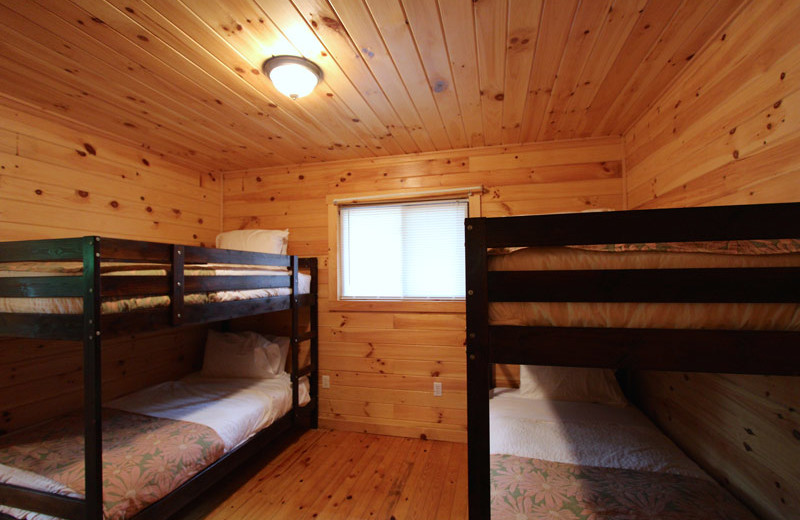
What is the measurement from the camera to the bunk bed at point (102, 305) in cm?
118

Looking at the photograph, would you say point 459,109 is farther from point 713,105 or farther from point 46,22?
point 46,22

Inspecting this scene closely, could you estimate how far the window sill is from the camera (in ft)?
8.14

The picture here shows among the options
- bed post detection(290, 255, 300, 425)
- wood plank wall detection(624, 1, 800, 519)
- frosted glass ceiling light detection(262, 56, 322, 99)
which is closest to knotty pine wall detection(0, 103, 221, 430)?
bed post detection(290, 255, 300, 425)

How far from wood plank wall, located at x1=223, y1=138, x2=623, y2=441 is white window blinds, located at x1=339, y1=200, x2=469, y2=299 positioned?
6.1 inches

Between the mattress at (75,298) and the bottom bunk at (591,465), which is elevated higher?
the mattress at (75,298)

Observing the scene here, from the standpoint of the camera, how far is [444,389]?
2496 millimetres

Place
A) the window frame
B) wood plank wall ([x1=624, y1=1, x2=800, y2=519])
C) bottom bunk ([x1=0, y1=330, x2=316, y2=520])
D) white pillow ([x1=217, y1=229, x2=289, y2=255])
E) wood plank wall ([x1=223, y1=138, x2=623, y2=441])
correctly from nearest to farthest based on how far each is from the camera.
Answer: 1. wood plank wall ([x1=624, y1=1, x2=800, y2=519])
2. bottom bunk ([x1=0, y1=330, x2=316, y2=520])
3. wood plank wall ([x1=223, y1=138, x2=623, y2=441])
4. the window frame
5. white pillow ([x1=217, y1=229, x2=289, y2=255])

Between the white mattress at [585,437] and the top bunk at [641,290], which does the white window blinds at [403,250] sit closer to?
the white mattress at [585,437]

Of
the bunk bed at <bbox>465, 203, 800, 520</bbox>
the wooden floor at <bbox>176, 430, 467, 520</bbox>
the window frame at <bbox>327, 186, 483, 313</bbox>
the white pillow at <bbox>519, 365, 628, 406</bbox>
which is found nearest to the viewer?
the bunk bed at <bbox>465, 203, 800, 520</bbox>

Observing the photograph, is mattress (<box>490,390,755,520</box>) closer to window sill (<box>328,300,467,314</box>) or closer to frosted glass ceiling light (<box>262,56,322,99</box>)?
window sill (<box>328,300,467,314</box>)

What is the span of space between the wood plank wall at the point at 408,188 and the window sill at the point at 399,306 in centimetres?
3

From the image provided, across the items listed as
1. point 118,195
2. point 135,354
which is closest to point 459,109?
point 118,195

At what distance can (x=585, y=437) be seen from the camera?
5.07ft

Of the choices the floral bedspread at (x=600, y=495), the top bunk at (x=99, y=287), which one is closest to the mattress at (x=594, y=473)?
the floral bedspread at (x=600, y=495)
